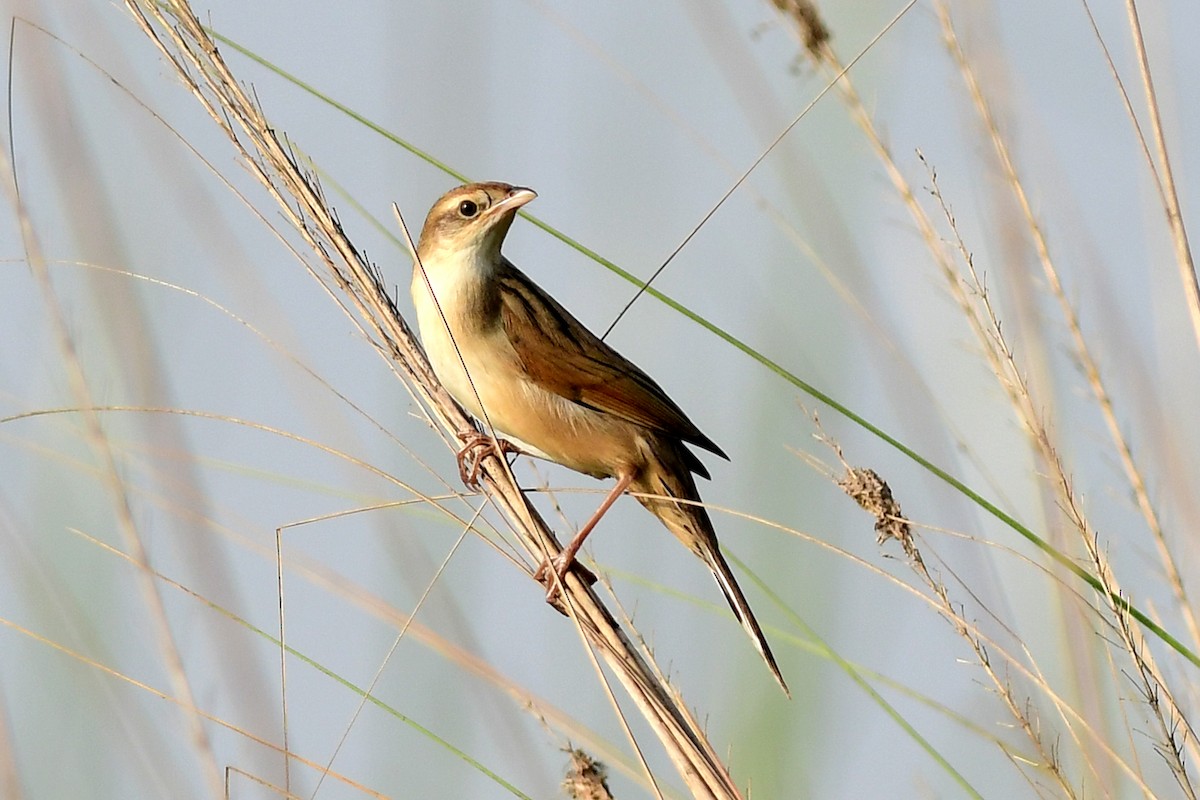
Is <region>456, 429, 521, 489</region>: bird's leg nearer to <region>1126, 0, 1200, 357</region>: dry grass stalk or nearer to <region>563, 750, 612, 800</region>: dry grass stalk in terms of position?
<region>563, 750, 612, 800</region>: dry grass stalk

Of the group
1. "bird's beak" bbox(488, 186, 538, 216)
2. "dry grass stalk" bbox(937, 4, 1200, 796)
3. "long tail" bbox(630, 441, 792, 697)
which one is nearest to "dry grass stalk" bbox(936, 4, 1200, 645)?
"dry grass stalk" bbox(937, 4, 1200, 796)

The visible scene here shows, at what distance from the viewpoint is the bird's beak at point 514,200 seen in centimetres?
346

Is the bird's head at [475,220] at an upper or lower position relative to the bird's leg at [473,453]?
upper

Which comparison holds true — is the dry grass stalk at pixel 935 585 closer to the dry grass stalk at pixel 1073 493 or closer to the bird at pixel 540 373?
the dry grass stalk at pixel 1073 493

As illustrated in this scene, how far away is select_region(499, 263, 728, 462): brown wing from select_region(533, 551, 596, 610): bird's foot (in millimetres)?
612

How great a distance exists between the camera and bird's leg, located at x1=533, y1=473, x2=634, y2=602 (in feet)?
7.99

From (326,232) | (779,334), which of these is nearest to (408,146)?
(326,232)

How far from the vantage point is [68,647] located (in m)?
2.42

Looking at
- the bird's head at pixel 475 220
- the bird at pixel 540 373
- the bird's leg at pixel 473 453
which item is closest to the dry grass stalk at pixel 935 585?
the bird's leg at pixel 473 453

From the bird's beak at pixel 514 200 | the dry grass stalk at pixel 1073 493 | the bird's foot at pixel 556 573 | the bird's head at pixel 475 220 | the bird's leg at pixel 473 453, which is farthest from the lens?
the bird's head at pixel 475 220

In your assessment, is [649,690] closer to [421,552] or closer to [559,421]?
[421,552]

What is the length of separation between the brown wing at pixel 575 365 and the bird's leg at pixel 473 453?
1.78 feet

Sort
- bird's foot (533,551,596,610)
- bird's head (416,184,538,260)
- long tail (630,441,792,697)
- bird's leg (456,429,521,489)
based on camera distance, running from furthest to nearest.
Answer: bird's head (416,184,538,260) → long tail (630,441,792,697) → bird's leg (456,429,521,489) → bird's foot (533,551,596,610)

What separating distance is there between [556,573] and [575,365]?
1340 millimetres
